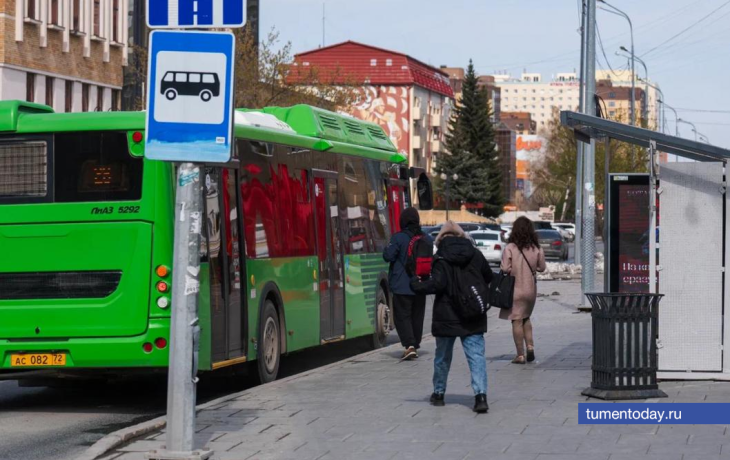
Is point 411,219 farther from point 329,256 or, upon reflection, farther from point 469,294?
point 469,294

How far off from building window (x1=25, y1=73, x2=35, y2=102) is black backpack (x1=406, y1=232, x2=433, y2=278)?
32096 mm

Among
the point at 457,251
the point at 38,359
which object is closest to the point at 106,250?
the point at 38,359

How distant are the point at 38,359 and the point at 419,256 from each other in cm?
452

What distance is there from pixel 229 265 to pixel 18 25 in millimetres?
34562

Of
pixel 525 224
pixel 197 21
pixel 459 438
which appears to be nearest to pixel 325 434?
pixel 459 438

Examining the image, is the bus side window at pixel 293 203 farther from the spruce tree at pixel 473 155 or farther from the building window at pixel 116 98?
the spruce tree at pixel 473 155

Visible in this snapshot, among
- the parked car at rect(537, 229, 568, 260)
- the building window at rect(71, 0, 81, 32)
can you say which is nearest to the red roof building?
the parked car at rect(537, 229, 568, 260)

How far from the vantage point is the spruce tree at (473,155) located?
12512 cm

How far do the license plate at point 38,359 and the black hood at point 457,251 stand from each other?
3594 mm

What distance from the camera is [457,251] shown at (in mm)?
11805

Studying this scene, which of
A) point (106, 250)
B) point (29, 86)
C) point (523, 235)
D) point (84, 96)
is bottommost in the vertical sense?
point (106, 250)

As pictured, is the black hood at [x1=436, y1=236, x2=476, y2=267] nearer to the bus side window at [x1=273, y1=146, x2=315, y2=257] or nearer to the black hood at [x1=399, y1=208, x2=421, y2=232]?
the bus side window at [x1=273, y1=146, x2=315, y2=257]


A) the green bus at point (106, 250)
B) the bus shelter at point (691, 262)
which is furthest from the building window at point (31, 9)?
the bus shelter at point (691, 262)

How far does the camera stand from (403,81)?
125 m
